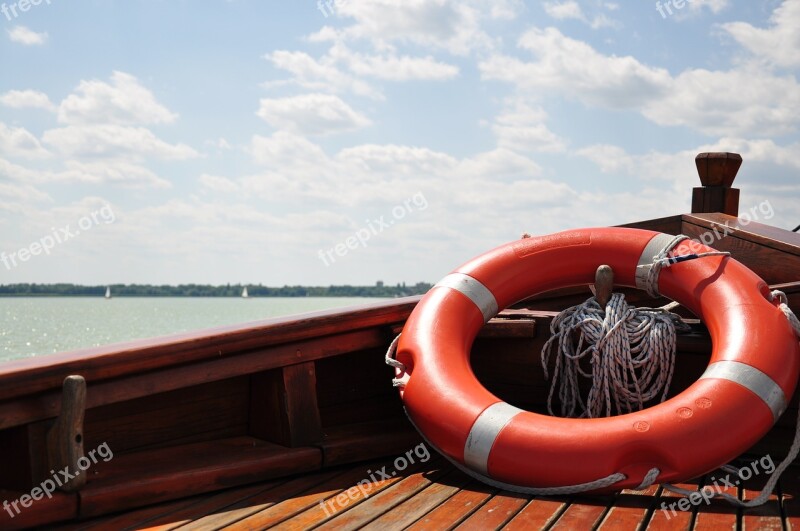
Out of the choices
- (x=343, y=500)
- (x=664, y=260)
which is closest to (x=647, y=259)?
(x=664, y=260)

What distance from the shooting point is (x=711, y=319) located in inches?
90.4

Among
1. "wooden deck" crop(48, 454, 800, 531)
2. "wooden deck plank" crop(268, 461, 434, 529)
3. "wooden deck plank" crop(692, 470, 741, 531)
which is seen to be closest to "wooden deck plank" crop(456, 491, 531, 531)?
"wooden deck" crop(48, 454, 800, 531)

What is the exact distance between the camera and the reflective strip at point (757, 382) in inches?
80.6

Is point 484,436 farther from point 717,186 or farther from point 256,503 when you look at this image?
point 717,186

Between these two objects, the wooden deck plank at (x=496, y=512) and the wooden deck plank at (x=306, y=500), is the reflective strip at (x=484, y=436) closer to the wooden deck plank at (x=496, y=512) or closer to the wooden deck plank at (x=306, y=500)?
the wooden deck plank at (x=496, y=512)

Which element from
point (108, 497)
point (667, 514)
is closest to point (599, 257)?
point (667, 514)

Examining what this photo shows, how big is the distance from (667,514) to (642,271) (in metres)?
0.85

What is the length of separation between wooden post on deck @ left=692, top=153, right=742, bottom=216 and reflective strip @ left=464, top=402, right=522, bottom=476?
1.74 metres

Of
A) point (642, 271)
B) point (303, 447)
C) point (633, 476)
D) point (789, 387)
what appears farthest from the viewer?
point (642, 271)

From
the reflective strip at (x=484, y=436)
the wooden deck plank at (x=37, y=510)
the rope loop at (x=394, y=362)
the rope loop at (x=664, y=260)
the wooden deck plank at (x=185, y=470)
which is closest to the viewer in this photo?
the wooden deck plank at (x=37, y=510)

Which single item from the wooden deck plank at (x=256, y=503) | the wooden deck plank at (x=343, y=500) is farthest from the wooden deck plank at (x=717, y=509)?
the wooden deck plank at (x=256, y=503)

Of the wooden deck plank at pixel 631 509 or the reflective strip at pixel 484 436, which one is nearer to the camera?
the wooden deck plank at pixel 631 509

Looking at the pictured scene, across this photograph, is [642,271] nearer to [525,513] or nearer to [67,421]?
[525,513]

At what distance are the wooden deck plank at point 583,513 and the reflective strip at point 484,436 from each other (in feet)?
0.75
